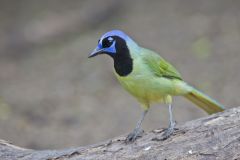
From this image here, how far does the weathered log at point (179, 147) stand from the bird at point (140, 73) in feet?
0.82

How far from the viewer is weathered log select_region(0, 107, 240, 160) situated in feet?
17.5

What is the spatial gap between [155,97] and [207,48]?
21.3 feet

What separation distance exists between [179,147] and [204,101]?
1350 mm

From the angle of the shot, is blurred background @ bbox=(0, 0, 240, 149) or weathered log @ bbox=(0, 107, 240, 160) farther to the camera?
blurred background @ bbox=(0, 0, 240, 149)

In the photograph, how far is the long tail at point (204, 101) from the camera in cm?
666

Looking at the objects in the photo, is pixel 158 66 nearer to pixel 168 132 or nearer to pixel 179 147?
pixel 168 132

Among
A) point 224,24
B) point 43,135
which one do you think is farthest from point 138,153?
point 224,24

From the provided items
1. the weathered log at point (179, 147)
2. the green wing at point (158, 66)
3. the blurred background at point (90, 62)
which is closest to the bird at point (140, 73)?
the green wing at point (158, 66)

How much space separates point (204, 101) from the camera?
673 centimetres

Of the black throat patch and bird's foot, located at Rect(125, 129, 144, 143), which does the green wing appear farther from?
bird's foot, located at Rect(125, 129, 144, 143)

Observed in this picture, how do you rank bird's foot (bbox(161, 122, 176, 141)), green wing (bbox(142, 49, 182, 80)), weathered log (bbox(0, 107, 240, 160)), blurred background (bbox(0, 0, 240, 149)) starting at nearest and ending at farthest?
weathered log (bbox(0, 107, 240, 160)), bird's foot (bbox(161, 122, 176, 141)), green wing (bbox(142, 49, 182, 80)), blurred background (bbox(0, 0, 240, 149))

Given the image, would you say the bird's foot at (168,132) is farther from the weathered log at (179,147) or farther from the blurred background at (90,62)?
the blurred background at (90,62)

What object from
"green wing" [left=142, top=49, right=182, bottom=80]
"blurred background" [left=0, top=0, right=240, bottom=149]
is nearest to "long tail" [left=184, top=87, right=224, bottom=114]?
"green wing" [left=142, top=49, right=182, bottom=80]

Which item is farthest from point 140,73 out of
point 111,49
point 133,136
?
point 133,136
